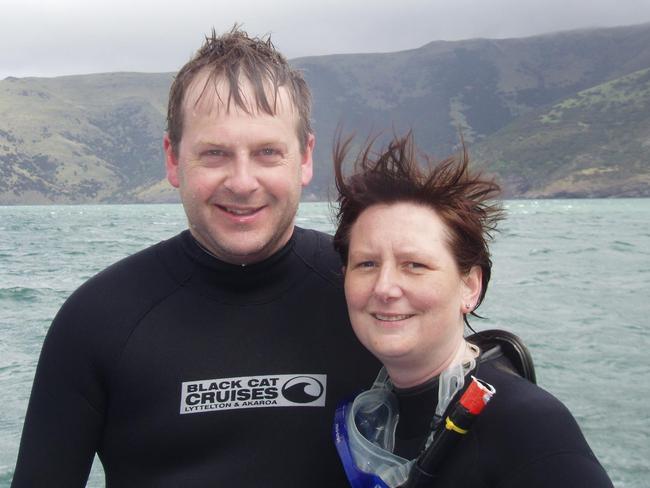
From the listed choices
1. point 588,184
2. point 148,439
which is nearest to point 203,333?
point 148,439

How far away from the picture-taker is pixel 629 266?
76.9ft

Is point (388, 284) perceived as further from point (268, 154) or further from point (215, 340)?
point (215, 340)

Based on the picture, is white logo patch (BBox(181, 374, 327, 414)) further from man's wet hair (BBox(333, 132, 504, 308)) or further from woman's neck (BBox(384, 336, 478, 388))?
man's wet hair (BBox(333, 132, 504, 308))

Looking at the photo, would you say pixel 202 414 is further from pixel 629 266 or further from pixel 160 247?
pixel 629 266

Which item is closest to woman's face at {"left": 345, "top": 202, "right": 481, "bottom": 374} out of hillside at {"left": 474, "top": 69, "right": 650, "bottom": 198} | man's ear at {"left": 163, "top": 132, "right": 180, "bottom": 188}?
man's ear at {"left": 163, "top": 132, "right": 180, "bottom": 188}

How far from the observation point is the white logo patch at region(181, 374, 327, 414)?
2770 millimetres

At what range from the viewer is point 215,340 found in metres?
2.86

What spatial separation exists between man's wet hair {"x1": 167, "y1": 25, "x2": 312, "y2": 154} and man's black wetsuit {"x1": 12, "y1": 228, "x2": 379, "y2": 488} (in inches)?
21.4

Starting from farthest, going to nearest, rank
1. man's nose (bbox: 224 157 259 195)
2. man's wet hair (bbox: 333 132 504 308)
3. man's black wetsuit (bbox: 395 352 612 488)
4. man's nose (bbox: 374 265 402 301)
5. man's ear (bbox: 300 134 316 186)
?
man's ear (bbox: 300 134 316 186)
man's nose (bbox: 224 157 259 195)
man's wet hair (bbox: 333 132 504 308)
man's nose (bbox: 374 265 402 301)
man's black wetsuit (bbox: 395 352 612 488)

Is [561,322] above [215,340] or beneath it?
beneath

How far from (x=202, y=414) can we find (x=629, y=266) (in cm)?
2307

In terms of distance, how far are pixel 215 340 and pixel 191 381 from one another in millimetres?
182

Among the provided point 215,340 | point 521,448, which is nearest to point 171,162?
point 215,340

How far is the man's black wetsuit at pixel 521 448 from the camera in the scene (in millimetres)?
1937
